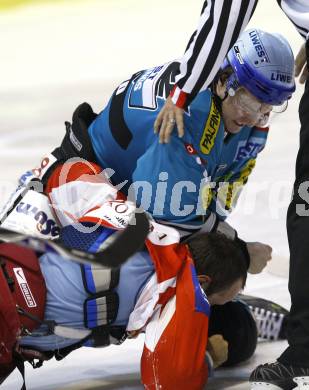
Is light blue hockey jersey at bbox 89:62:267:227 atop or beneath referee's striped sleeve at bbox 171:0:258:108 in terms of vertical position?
beneath

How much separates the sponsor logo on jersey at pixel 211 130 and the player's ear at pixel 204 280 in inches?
19.4

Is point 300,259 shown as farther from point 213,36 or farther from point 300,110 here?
point 213,36

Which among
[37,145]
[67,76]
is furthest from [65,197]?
[67,76]

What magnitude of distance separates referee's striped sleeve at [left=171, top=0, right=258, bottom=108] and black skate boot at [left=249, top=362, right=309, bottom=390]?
2.27ft

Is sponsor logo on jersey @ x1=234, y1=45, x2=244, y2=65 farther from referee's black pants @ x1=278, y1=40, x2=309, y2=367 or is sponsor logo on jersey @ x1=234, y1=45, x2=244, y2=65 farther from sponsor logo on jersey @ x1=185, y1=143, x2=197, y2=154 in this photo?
referee's black pants @ x1=278, y1=40, x2=309, y2=367

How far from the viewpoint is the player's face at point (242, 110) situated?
9.36 ft

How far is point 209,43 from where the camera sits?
8.13 ft

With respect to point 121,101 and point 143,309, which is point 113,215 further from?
point 121,101

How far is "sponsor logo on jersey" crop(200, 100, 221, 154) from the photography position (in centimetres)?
284

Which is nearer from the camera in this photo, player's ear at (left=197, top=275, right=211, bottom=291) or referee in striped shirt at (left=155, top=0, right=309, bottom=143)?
referee in striped shirt at (left=155, top=0, right=309, bottom=143)

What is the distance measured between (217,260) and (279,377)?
0.34 metres

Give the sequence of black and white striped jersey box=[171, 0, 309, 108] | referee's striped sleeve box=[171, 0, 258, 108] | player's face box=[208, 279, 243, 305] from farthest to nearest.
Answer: player's face box=[208, 279, 243, 305], referee's striped sleeve box=[171, 0, 258, 108], black and white striped jersey box=[171, 0, 309, 108]

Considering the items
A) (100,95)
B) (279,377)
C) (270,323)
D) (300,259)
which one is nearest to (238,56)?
(270,323)

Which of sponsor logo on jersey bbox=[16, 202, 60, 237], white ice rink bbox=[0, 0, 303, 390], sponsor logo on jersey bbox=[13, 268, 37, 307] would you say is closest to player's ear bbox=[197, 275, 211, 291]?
white ice rink bbox=[0, 0, 303, 390]
